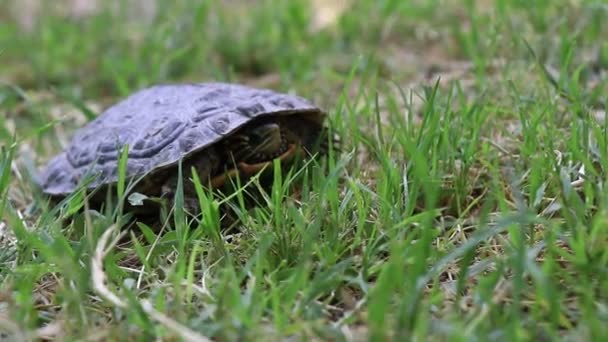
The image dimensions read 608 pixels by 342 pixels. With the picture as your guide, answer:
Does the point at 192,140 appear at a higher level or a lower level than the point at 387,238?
higher

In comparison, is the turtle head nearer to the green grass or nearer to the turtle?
the turtle

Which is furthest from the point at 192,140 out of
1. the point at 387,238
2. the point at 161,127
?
the point at 387,238

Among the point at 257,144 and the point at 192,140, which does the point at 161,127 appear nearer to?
the point at 192,140

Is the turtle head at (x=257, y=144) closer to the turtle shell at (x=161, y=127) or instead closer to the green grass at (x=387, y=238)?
the turtle shell at (x=161, y=127)

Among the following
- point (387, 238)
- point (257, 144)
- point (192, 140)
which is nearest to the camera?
point (387, 238)

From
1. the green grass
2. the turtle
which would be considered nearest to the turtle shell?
the turtle

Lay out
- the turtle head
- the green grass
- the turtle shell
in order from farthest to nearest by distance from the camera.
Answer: the turtle head
the turtle shell
the green grass

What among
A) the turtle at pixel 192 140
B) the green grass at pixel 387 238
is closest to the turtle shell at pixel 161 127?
the turtle at pixel 192 140

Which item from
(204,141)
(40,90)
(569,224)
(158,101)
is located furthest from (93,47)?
(569,224)
